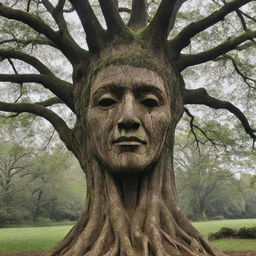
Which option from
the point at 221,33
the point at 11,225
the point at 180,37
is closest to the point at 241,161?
the point at 221,33

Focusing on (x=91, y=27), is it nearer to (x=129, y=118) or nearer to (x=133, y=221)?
(x=129, y=118)

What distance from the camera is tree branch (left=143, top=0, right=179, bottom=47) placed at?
20.2 feet

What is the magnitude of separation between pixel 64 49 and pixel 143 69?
7.56 feet

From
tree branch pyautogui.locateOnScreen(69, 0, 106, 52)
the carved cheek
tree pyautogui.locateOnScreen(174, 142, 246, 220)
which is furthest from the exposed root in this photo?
tree pyautogui.locateOnScreen(174, 142, 246, 220)

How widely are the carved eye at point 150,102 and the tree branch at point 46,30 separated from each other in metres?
2.22

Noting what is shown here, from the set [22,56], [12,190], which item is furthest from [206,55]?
[12,190]

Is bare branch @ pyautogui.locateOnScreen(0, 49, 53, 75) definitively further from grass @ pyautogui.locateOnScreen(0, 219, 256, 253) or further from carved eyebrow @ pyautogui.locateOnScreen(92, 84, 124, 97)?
grass @ pyautogui.locateOnScreen(0, 219, 256, 253)

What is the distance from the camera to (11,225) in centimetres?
3591

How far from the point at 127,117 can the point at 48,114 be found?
3.81 metres

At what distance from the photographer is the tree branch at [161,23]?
242 inches

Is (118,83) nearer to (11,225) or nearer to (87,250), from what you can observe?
(87,250)

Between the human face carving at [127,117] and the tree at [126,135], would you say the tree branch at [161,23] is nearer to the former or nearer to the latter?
the tree at [126,135]

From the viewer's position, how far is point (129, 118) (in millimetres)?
5324

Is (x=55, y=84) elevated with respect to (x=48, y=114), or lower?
elevated
